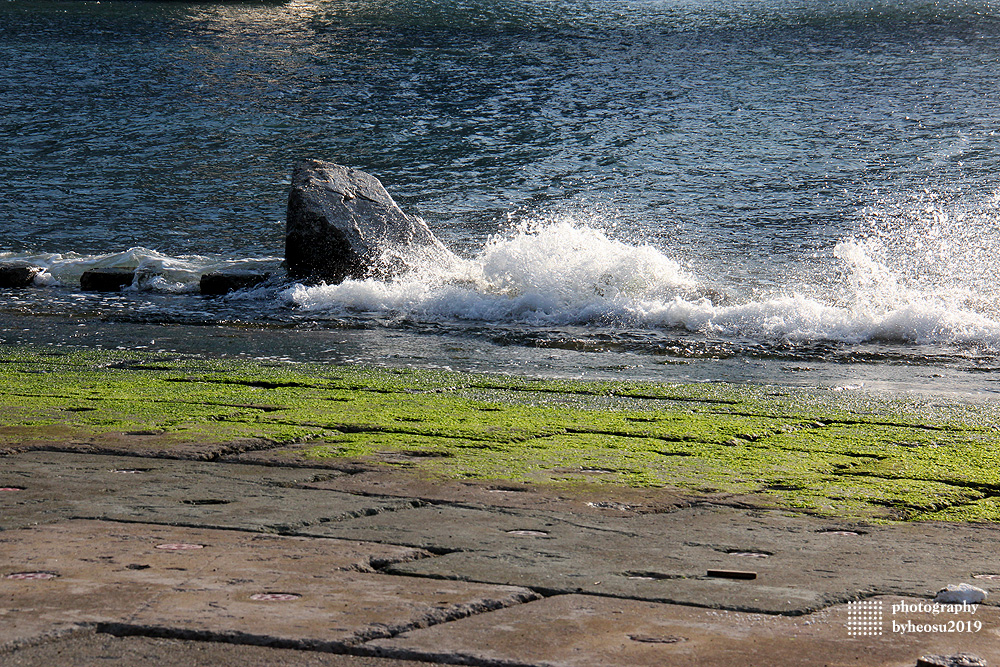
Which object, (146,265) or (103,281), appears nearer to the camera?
(103,281)

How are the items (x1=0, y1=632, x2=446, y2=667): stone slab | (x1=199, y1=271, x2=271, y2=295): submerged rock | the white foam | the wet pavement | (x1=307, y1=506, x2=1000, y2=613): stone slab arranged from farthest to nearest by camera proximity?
the white foam → (x1=199, y1=271, x2=271, y2=295): submerged rock → (x1=307, y1=506, x2=1000, y2=613): stone slab → the wet pavement → (x1=0, y1=632, x2=446, y2=667): stone slab

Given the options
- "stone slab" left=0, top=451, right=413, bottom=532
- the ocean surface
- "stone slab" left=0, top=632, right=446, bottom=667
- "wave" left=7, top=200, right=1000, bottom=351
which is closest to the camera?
"stone slab" left=0, top=632, right=446, bottom=667

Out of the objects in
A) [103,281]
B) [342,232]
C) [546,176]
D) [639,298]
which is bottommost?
[103,281]

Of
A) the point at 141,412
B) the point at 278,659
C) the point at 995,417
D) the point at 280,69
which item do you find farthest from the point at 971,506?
the point at 280,69

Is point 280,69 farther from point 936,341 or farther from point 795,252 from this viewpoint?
point 936,341

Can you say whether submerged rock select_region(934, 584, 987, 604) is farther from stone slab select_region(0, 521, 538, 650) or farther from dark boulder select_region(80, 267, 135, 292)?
dark boulder select_region(80, 267, 135, 292)

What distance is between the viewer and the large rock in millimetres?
12961

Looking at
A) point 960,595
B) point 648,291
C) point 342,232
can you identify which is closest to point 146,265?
point 342,232

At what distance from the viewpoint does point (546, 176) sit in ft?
71.4

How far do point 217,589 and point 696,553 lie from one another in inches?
52.1

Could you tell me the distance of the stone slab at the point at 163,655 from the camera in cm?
188

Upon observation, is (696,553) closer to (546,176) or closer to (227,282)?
(227,282)

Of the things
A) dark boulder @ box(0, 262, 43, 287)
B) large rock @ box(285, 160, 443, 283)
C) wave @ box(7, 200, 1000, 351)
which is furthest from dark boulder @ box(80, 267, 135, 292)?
large rock @ box(285, 160, 443, 283)

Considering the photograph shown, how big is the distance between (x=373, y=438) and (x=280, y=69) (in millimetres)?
30766
